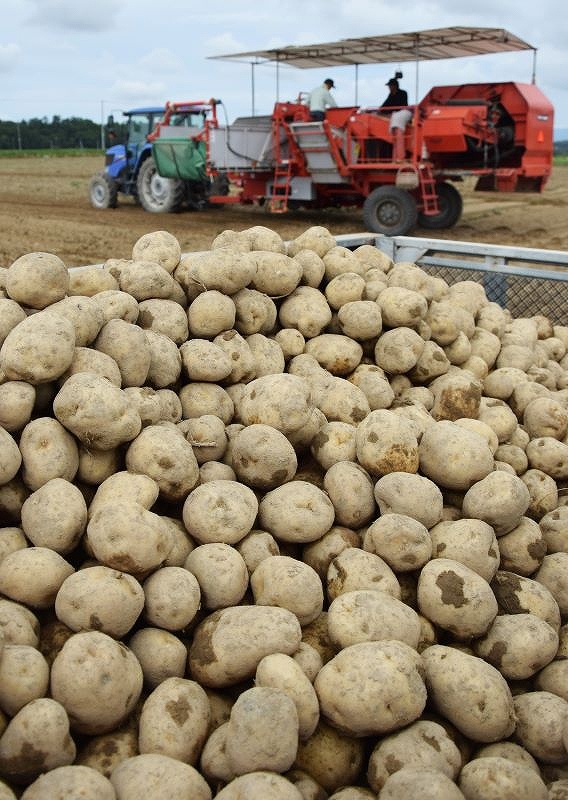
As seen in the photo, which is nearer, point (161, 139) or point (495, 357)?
point (495, 357)

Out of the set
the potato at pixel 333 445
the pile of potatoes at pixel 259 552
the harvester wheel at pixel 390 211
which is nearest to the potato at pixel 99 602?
the pile of potatoes at pixel 259 552

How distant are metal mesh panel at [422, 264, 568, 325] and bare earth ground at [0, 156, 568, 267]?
6191 millimetres

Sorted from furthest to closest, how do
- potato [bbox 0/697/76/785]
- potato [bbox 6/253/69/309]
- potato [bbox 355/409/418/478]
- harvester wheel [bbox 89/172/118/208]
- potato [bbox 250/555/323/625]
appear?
→ harvester wheel [bbox 89/172/118/208] < potato [bbox 6/253/69/309] < potato [bbox 355/409/418/478] < potato [bbox 250/555/323/625] < potato [bbox 0/697/76/785]

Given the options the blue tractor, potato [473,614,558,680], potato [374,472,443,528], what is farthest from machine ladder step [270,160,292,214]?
potato [473,614,558,680]

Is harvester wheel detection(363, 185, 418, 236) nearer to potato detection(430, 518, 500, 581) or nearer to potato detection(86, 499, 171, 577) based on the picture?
potato detection(430, 518, 500, 581)

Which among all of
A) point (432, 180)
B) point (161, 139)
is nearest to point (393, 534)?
point (432, 180)

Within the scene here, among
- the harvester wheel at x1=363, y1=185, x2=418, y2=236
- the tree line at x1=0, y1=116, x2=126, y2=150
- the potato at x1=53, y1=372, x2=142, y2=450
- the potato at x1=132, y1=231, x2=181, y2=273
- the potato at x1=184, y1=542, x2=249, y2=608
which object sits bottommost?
the potato at x1=184, y1=542, x2=249, y2=608

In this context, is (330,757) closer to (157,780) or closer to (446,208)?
(157,780)

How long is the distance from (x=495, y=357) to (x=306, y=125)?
9.22 metres

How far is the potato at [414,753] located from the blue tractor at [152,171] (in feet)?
42.6

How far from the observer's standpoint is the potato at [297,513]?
3072 millimetres

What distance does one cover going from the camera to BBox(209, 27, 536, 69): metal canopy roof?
12.0 metres

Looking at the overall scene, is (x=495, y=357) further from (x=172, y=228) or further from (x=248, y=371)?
(x=172, y=228)

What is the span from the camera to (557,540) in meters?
3.42
